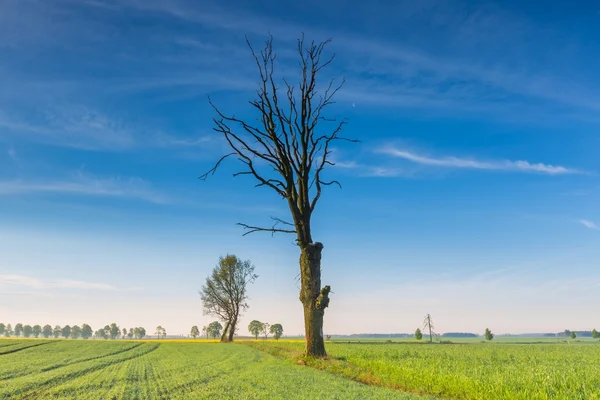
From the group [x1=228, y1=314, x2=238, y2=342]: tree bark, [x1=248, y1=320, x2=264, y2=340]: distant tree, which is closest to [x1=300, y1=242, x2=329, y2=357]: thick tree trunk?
[x1=228, y1=314, x2=238, y2=342]: tree bark

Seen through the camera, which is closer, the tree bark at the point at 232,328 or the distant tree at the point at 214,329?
the tree bark at the point at 232,328

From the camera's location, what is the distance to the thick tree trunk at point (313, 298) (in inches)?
850

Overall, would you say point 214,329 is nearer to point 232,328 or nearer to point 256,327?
point 256,327

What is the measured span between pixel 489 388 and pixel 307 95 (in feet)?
63.1

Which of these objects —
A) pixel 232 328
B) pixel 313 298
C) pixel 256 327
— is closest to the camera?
pixel 313 298

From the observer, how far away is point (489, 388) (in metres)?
9.84

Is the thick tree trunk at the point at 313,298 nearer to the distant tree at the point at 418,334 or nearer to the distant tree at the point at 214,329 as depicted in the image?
the distant tree at the point at 418,334

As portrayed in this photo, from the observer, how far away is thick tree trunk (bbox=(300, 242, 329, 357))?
21594 millimetres

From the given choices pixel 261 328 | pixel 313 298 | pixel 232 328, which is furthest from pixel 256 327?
pixel 313 298

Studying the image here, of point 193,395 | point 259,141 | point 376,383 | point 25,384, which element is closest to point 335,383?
point 376,383

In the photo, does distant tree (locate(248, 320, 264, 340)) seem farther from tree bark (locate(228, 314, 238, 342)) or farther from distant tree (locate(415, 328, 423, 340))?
tree bark (locate(228, 314, 238, 342))

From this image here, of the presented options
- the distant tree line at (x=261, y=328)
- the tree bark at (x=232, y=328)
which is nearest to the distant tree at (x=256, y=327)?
the distant tree line at (x=261, y=328)

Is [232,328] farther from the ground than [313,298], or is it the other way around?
[313,298]

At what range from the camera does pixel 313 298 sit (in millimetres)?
22156
